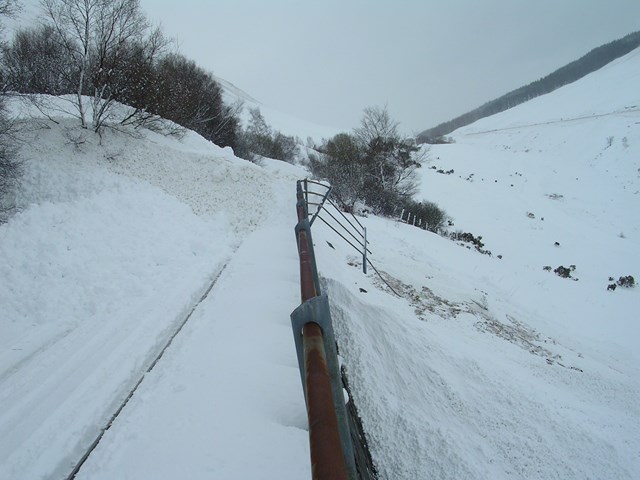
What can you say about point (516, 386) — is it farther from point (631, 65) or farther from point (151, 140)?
point (631, 65)

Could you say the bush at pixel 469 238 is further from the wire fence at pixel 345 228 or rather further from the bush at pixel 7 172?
the bush at pixel 7 172

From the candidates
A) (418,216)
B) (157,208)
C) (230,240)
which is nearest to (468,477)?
(230,240)

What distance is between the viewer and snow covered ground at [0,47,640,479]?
2629 millimetres

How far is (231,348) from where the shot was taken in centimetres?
351

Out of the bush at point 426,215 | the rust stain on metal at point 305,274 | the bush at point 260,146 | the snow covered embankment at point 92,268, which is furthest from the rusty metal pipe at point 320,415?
the bush at point 260,146

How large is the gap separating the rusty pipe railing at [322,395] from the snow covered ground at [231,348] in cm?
133

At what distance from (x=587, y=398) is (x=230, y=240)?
7.29m

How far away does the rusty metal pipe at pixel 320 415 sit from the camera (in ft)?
2.72

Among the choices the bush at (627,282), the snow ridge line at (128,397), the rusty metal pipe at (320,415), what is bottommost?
the snow ridge line at (128,397)

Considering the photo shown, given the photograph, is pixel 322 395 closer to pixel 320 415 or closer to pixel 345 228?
pixel 320 415

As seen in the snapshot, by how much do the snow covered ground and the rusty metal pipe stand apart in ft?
4.49

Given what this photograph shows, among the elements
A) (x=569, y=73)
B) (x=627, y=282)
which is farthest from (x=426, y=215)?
(x=569, y=73)

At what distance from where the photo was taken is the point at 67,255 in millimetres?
5637

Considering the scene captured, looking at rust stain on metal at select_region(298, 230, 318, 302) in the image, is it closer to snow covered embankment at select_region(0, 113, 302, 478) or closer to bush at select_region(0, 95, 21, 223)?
snow covered embankment at select_region(0, 113, 302, 478)
